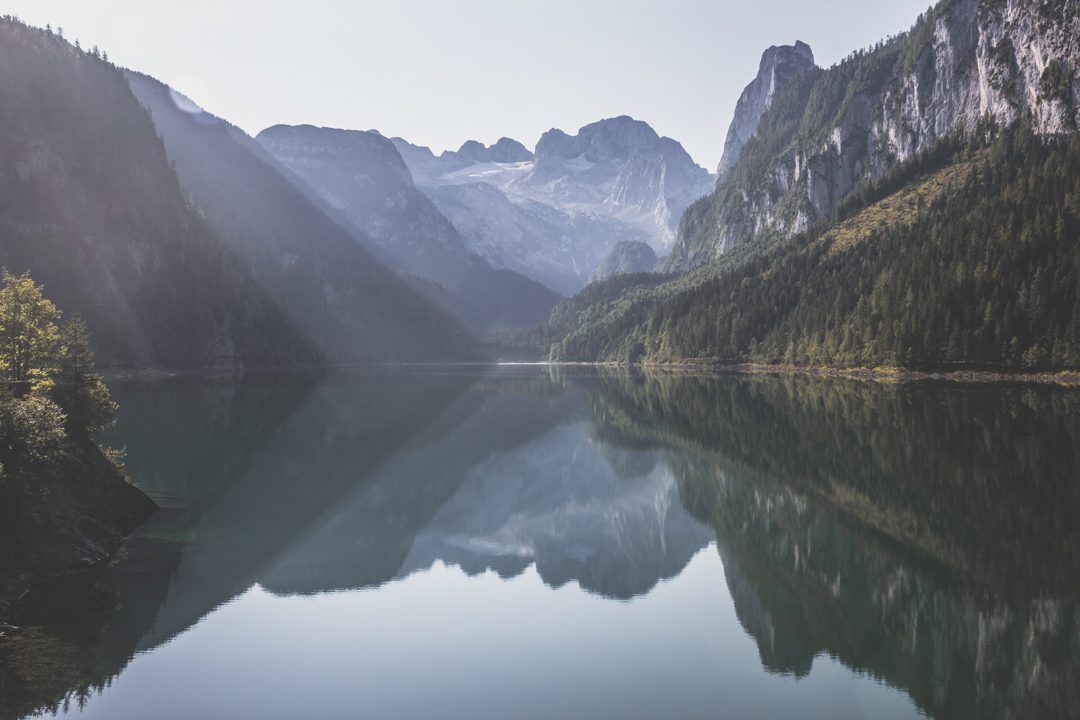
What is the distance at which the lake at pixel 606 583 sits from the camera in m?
18.8

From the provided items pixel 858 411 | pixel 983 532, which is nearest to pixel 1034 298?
pixel 858 411

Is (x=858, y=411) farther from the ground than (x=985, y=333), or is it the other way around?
(x=985, y=333)

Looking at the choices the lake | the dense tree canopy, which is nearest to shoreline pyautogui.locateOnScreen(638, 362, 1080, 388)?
the lake

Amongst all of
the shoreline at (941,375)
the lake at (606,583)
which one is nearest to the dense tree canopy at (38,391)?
the lake at (606,583)

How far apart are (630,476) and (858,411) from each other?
37344 millimetres

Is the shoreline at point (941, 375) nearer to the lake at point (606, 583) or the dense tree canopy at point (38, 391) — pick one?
the lake at point (606, 583)

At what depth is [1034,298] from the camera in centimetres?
12081

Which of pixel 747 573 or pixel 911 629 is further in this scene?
pixel 747 573

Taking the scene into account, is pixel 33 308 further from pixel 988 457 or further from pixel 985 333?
pixel 985 333

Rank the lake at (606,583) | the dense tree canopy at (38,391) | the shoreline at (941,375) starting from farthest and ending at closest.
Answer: the shoreline at (941,375)
the dense tree canopy at (38,391)
the lake at (606,583)

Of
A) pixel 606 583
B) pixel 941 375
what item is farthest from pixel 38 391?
pixel 941 375

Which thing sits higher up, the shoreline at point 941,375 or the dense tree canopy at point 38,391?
the shoreline at point 941,375

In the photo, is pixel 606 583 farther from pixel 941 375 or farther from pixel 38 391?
pixel 941 375

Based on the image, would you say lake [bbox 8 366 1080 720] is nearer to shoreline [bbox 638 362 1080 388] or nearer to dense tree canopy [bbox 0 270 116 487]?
dense tree canopy [bbox 0 270 116 487]
